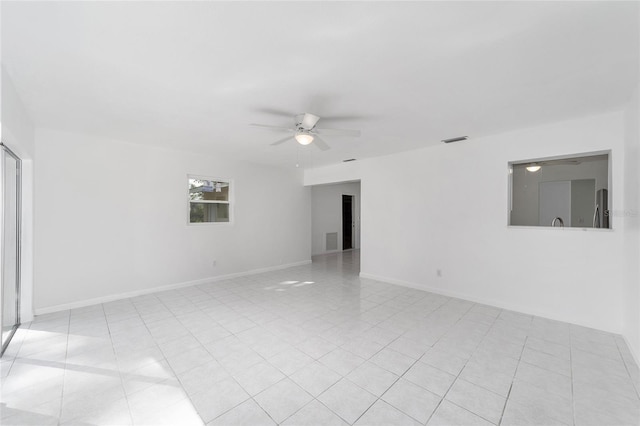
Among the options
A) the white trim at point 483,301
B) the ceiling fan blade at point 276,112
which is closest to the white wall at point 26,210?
the ceiling fan blade at point 276,112

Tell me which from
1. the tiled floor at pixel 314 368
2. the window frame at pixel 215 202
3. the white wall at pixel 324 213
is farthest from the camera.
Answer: the white wall at pixel 324 213

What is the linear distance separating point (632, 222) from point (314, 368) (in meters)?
3.50

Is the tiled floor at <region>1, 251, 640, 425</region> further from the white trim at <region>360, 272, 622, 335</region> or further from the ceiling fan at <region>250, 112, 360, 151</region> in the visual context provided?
the ceiling fan at <region>250, 112, 360, 151</region>

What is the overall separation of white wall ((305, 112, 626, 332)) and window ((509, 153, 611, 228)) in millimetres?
296

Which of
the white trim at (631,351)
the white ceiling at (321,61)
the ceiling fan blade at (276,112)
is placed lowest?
the white trim at (631,351)

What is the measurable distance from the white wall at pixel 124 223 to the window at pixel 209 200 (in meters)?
0.16

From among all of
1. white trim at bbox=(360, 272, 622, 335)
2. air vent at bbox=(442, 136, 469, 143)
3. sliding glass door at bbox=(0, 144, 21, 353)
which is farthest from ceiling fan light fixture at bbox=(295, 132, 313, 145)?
white trim at bbox=(360, 272, 622, 335)

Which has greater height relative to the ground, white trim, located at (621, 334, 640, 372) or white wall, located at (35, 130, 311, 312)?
white wall, located at (35, 130, 311, 312)

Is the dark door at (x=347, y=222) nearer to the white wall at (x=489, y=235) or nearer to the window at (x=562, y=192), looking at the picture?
the white wall at (x=489, y=235)

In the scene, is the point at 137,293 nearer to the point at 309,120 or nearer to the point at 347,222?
the point at 309,120

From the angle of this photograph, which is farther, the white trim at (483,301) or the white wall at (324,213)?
the white wall at (324,213)

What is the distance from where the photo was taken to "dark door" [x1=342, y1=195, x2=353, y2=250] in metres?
9.11

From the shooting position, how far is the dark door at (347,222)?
9.11 meters

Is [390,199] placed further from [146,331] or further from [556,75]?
[146,331]
